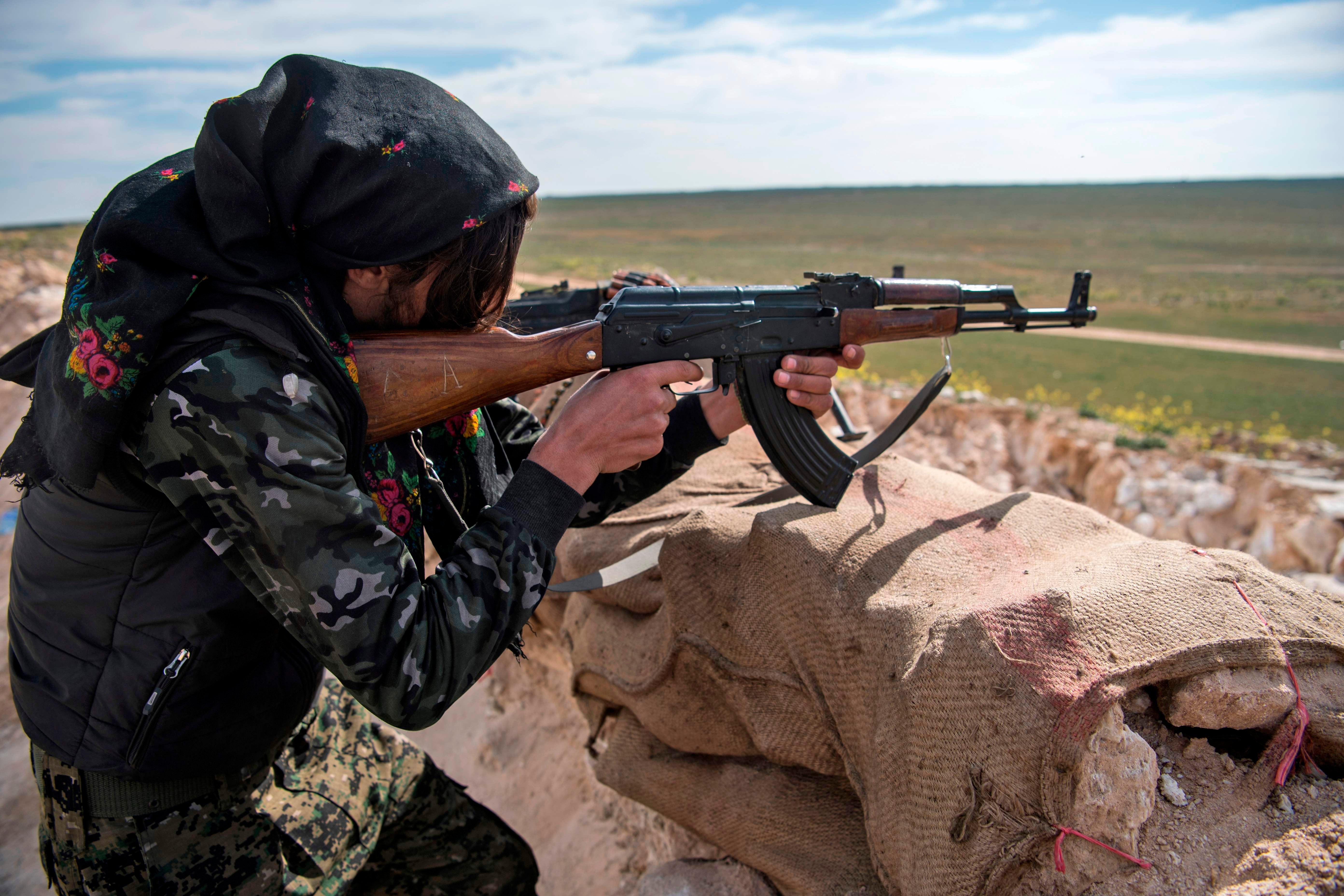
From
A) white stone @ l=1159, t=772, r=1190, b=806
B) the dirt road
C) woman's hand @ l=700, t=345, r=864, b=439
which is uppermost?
woman's hand @ l=700, t=345, r=864, b=439

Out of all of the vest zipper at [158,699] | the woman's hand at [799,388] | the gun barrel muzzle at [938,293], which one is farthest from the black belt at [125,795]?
the gun barrel muzzle at [938,293]

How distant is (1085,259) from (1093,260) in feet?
1.41

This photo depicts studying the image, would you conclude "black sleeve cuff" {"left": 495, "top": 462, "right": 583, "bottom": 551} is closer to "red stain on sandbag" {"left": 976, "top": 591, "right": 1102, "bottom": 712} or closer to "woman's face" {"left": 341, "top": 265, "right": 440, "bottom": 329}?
"woman's face" {"left": 341, "top": 265, "right": 440, "bottom": 329}

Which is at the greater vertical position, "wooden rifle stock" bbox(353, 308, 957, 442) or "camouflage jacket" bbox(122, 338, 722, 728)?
"wooden rifle stock" bbox(353, 308, 957, 442)

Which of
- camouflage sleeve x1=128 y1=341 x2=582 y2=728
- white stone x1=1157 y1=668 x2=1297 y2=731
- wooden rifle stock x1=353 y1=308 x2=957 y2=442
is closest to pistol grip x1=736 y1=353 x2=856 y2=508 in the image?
wooden rifle stock x1=353 y1=308 x2=957 y2=442

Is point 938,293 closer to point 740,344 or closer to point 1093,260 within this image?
point 740,344

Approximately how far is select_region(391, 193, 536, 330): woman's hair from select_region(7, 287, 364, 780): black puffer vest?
11.7 inches

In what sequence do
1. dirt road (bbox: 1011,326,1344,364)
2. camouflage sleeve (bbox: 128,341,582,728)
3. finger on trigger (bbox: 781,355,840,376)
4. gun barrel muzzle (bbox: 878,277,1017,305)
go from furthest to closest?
1. dirt road (bbox: 1011,326,1344,364)
2. gun barrel muzzle (bbox: 878,277,1017,305)
3. finger on trigger (bbox: 781,355,840,376)
4. camouflage sleeve (bbox: 128,341,582,728)

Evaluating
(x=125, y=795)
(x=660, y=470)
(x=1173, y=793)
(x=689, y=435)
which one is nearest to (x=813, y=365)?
(x=689, y=435)

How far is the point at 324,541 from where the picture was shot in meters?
1.35

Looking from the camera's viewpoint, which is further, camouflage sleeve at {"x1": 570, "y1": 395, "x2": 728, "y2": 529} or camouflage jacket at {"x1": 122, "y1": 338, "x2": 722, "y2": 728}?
camouflage sleeve at {"x1": 570, "y1": 395, "x2": 728, "y2": 529}

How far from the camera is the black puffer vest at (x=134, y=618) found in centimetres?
150

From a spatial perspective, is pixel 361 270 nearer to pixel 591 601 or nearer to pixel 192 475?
pixel 192 475

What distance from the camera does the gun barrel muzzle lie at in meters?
2.69
